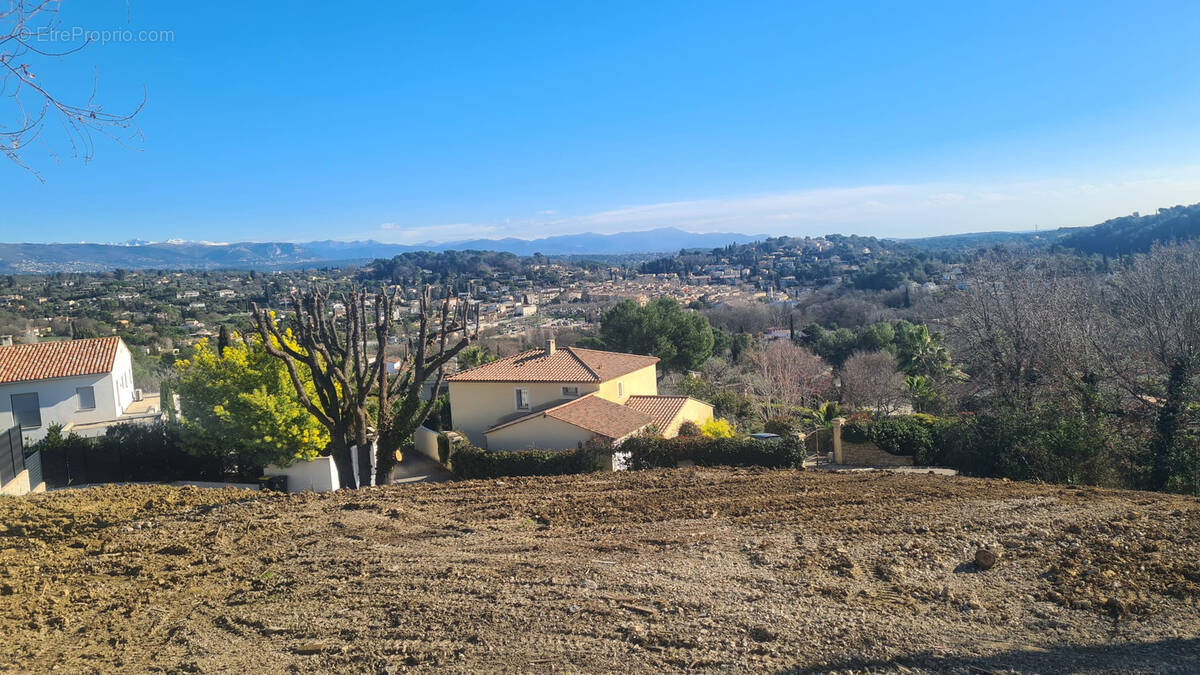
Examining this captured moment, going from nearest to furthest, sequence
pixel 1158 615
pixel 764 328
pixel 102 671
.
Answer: pixel 102 671
pixel 1158 615
pixel 764 328

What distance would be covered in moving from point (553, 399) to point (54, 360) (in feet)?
64.4

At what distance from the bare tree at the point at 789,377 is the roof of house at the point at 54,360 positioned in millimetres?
28555

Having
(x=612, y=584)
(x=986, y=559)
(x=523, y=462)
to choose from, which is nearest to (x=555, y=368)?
(x=523, y=462)

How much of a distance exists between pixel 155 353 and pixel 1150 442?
168 feet

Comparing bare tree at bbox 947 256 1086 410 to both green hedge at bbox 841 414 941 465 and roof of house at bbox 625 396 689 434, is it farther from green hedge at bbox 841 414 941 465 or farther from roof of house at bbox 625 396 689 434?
roof of house at bbox 625 396 689 434

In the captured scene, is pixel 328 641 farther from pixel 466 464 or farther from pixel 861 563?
pixel 466 464

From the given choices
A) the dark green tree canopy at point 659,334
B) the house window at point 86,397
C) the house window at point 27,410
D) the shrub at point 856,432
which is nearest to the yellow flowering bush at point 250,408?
the house window at point 86,397

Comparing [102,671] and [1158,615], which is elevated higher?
[102,671]

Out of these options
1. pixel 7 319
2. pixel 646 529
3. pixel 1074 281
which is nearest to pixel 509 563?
pixel 646 529

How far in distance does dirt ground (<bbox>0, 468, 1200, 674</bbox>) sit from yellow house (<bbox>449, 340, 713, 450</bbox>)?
12.9m

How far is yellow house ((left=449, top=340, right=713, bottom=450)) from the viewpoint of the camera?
2428 centimetres

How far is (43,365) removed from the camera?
28438 millimetres

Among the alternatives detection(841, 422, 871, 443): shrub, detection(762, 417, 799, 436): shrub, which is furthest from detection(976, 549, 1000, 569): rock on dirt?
detection(841, 422, 871, 443): shrub

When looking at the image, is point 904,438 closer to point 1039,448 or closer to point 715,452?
point 1039,448
